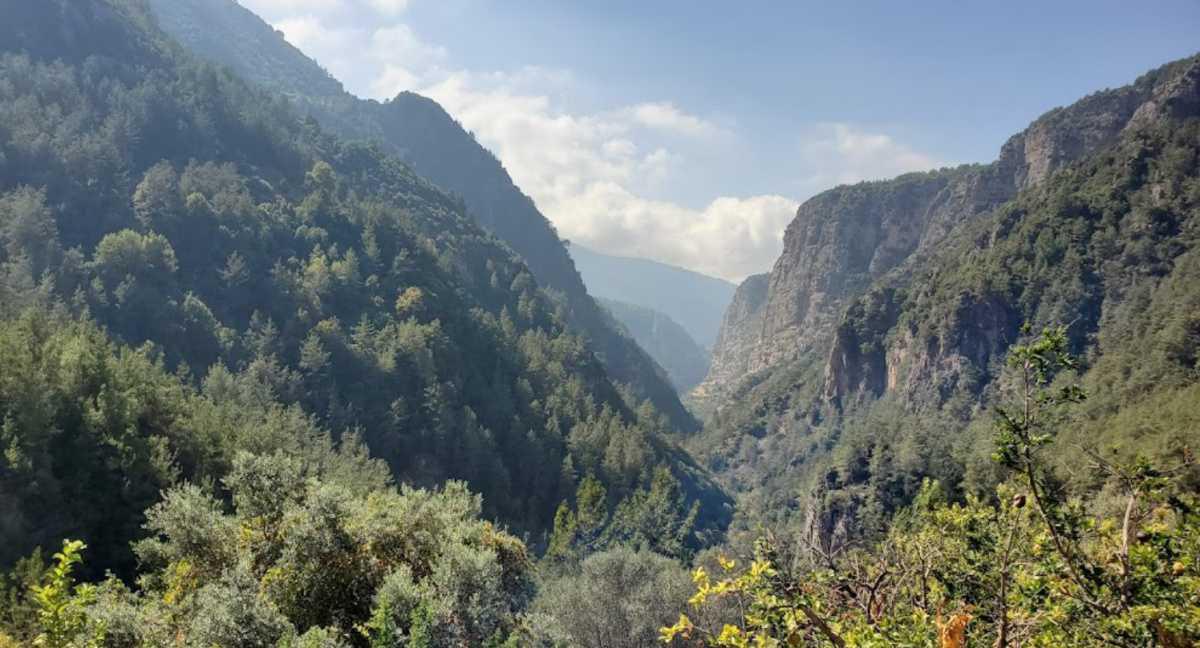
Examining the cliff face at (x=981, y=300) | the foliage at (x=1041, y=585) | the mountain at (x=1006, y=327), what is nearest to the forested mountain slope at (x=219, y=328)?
the mountain at (x=1006, y=327)

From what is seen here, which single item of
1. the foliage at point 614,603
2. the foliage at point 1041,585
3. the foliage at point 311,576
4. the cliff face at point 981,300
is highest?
the cliff face at point 981,300

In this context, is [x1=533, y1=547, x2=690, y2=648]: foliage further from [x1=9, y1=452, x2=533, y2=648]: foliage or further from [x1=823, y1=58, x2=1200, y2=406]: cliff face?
[x1=823, y1=58, x2=1200, y2=406]: cliff face

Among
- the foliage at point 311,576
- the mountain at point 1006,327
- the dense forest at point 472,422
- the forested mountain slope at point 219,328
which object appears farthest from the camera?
the mountain at point 1006,327

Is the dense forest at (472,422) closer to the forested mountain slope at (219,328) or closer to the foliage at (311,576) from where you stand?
the foliage at (311,576)

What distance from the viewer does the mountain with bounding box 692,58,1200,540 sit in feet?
197

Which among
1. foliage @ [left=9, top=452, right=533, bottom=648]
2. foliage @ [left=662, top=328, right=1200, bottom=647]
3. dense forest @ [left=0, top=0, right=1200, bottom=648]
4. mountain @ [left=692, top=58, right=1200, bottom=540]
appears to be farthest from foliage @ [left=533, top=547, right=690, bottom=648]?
foliage @ [left=662, top=328, right=1200, bottom=647]

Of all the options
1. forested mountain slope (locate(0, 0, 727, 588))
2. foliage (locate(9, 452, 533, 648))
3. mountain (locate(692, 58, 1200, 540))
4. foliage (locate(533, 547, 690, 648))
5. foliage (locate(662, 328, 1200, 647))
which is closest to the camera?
foliage (locate(662, 328, 1200, 647))

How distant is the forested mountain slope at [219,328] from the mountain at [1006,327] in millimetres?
26959

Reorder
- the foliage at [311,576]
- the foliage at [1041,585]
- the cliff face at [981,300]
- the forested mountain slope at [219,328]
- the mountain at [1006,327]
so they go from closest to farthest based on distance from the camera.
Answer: the foliage at [1041,585] → the foliage at [311,576] → the forested mountain slope at [219,328] → the mountain at [1006,327] → the cliff face at [981,300]

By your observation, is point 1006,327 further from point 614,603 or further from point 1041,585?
point 1041,585

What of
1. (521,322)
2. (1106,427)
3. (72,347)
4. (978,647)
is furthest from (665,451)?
(978,647)

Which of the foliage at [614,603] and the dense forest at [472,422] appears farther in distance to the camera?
the foliage at [614,603]

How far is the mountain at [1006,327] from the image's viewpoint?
60188 millimetres

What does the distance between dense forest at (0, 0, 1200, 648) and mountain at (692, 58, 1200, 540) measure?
0.63 metres
